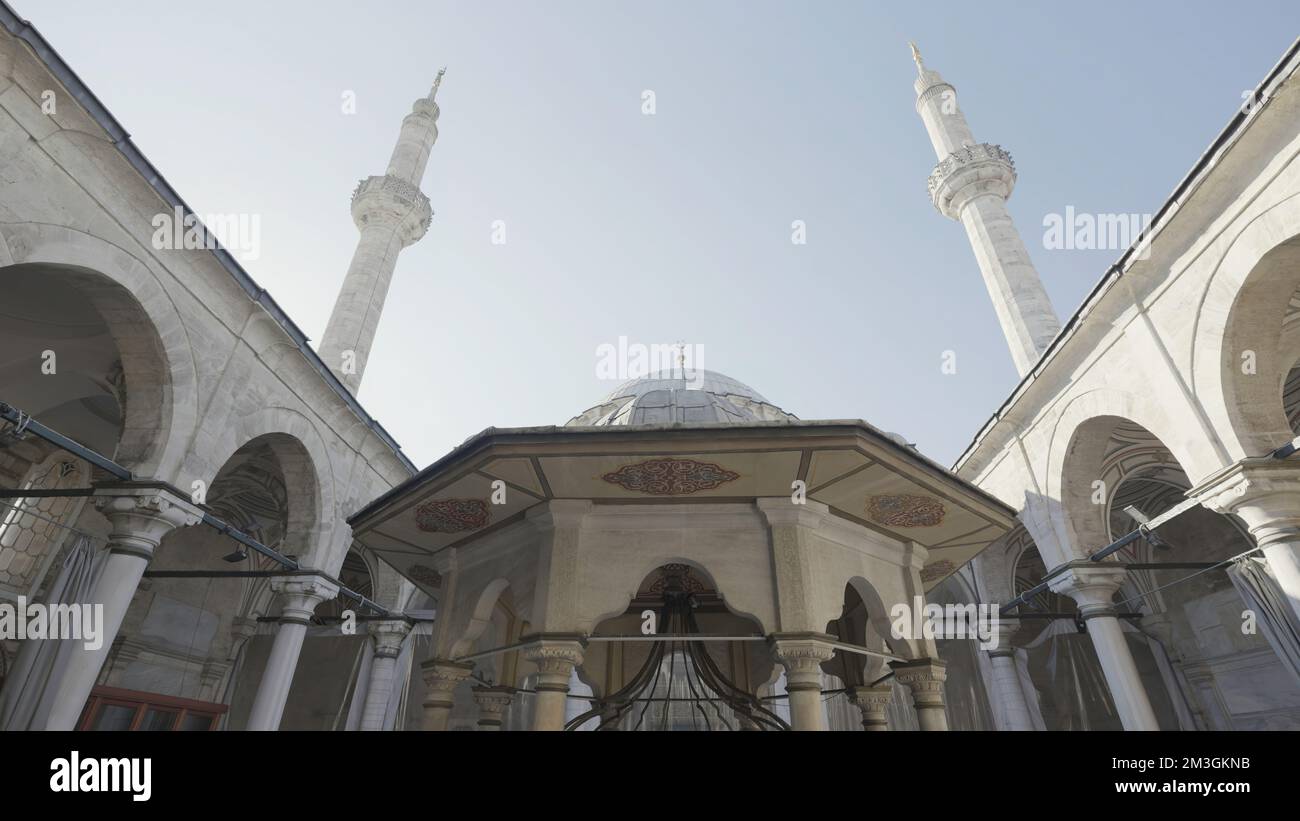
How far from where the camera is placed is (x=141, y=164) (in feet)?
21.4

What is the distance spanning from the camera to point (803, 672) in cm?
462

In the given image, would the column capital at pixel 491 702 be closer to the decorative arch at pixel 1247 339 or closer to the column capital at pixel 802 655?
the column capital at pixel 802 655

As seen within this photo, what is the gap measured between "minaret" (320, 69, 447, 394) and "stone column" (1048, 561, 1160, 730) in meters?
13.8

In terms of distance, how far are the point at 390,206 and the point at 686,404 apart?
13.3 metres

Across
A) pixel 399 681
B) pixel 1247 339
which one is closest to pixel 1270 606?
pixel 1247 339

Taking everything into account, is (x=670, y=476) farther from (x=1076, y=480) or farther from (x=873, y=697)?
(x=1076, y=480)

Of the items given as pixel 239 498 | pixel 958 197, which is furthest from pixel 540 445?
pixel 958 197

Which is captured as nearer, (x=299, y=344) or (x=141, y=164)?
(x=141, y=164)

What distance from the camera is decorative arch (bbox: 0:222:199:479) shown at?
21.6ft
